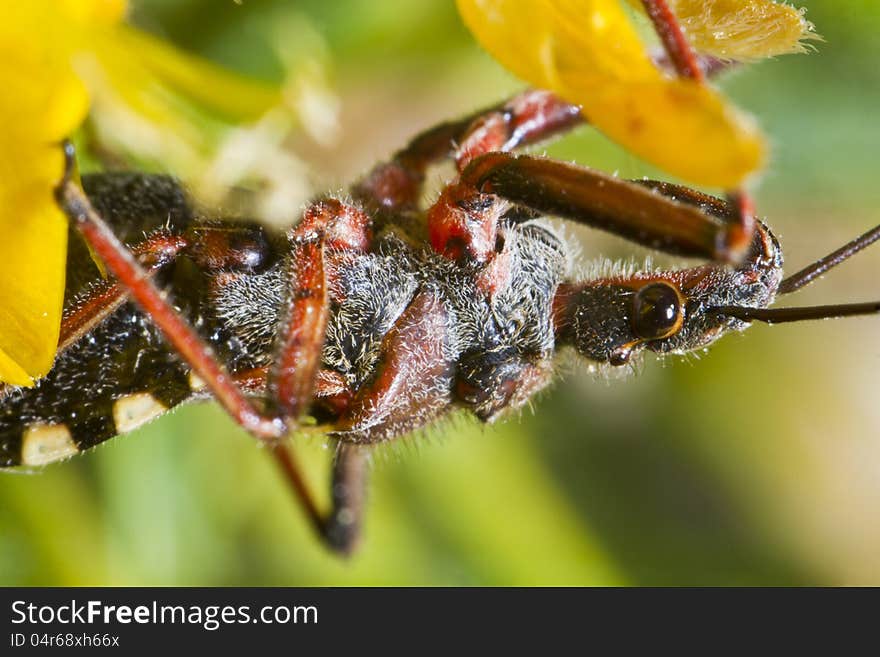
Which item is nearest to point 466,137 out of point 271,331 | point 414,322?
point 414,322

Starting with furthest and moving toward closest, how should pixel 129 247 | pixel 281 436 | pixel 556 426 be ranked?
pixel 556 426, pixel 129 247, pixel 281 436

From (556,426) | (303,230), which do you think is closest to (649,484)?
(556,426)

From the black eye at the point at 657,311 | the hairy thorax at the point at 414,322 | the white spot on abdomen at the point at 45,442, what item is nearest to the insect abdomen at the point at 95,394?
the white spot on abdomen at the point at 45,442

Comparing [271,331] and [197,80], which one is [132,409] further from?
[197,80]

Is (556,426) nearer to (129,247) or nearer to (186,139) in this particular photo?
(186,139)

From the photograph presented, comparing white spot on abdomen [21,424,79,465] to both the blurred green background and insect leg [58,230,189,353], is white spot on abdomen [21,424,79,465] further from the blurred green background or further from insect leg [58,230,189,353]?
the blurred green background

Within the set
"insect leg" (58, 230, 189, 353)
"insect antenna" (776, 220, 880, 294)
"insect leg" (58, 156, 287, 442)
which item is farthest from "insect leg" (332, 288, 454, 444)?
"insect antenna" (776, 220, 880, 294)
